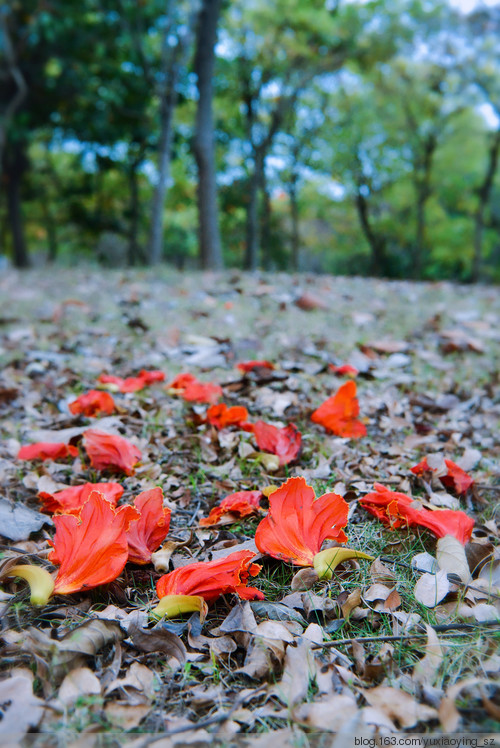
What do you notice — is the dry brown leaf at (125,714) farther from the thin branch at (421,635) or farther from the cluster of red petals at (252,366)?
the cluster of red petals at (252,366)

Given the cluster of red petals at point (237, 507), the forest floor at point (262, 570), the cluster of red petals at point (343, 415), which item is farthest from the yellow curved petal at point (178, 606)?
the cluster of red petals at point (343, 415)

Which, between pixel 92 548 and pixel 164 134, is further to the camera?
pixel 164 134

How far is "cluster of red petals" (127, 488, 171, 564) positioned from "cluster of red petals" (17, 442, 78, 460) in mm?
684

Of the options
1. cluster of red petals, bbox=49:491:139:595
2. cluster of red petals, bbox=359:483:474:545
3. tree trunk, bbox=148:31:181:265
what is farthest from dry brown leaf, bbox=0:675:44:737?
tree trunk, bbox=148:31:181:265

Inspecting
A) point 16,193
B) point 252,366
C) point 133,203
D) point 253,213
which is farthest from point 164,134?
point 133,203

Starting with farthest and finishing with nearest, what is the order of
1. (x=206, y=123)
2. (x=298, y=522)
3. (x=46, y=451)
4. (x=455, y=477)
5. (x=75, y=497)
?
(x=206, y=123) → (x=46, y=451) → (x=455, y=477) → (x=75, y=497) → (x=298, y=522)

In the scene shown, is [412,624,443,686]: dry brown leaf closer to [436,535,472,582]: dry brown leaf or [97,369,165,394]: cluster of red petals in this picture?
[436,535,472,582]: dry brown leaf

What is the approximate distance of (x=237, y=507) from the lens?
64.3 inches

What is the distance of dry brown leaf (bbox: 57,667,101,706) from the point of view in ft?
3.31

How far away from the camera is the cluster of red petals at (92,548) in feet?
4.00

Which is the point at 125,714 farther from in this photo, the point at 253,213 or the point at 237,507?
the point at 253,213

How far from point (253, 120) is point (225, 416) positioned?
1621 centimetres

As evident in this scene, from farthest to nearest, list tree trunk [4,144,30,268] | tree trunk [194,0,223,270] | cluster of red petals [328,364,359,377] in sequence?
tree trunk [4,144,30,268]
tree trunk [194,0,223,270]
cluster of red petals [328,364,359,377]

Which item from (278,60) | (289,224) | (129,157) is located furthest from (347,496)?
(289,224)
